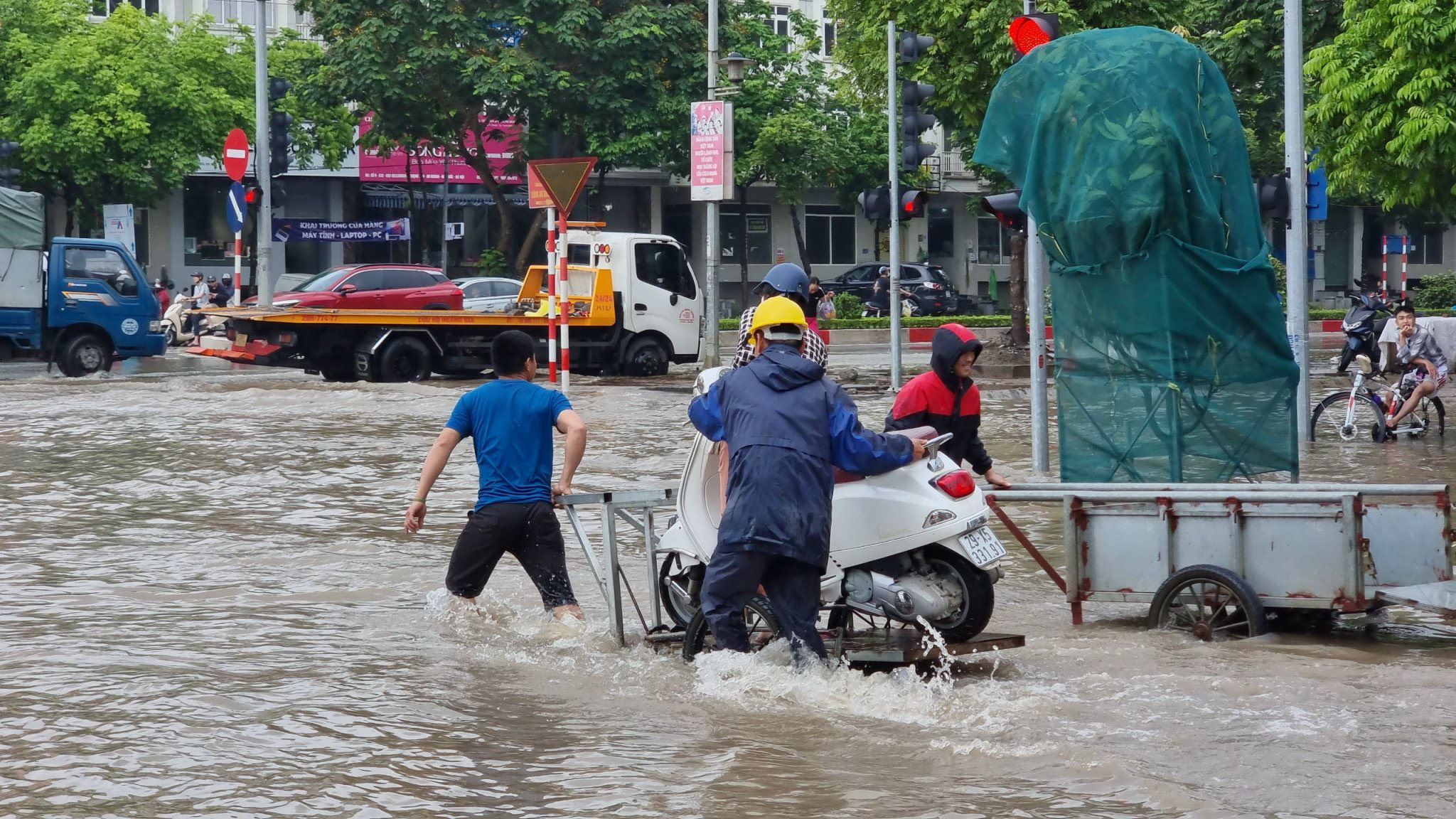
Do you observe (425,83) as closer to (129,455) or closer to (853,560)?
(129,455)

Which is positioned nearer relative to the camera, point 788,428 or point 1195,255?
point 788,428

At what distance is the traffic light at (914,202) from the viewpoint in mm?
18141

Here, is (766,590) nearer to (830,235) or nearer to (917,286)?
(917,286)

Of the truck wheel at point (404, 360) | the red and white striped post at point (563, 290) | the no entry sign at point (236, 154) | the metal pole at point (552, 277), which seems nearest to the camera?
the metal pole at point (552, 277)

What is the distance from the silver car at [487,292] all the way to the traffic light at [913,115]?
14.7 meters

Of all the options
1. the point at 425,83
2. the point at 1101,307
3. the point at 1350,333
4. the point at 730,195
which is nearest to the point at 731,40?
the point at 425,83

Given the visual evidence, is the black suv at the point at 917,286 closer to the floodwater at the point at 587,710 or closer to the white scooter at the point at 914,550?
the floodwater at the point at 587,710

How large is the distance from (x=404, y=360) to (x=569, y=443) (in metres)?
17.0

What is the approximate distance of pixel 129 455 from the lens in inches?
595

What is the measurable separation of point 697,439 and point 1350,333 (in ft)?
52.3

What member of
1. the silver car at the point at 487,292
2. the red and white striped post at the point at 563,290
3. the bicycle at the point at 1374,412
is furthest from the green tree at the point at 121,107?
the bicycle at the point at 1374,412

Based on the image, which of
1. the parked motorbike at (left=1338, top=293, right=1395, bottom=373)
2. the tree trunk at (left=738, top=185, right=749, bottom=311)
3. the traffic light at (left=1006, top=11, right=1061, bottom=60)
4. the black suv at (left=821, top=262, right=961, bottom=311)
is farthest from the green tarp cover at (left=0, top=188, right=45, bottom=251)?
the tree trunk at (left=738, top=185, right=749, bottom=311)

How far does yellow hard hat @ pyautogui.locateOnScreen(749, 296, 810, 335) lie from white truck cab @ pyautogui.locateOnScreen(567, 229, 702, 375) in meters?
19.1

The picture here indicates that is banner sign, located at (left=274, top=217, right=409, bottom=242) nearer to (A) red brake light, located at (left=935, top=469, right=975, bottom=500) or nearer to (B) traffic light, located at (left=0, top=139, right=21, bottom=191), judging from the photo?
(B) traffic light, located at (left=0, top=139, right=21, bottom=191)
